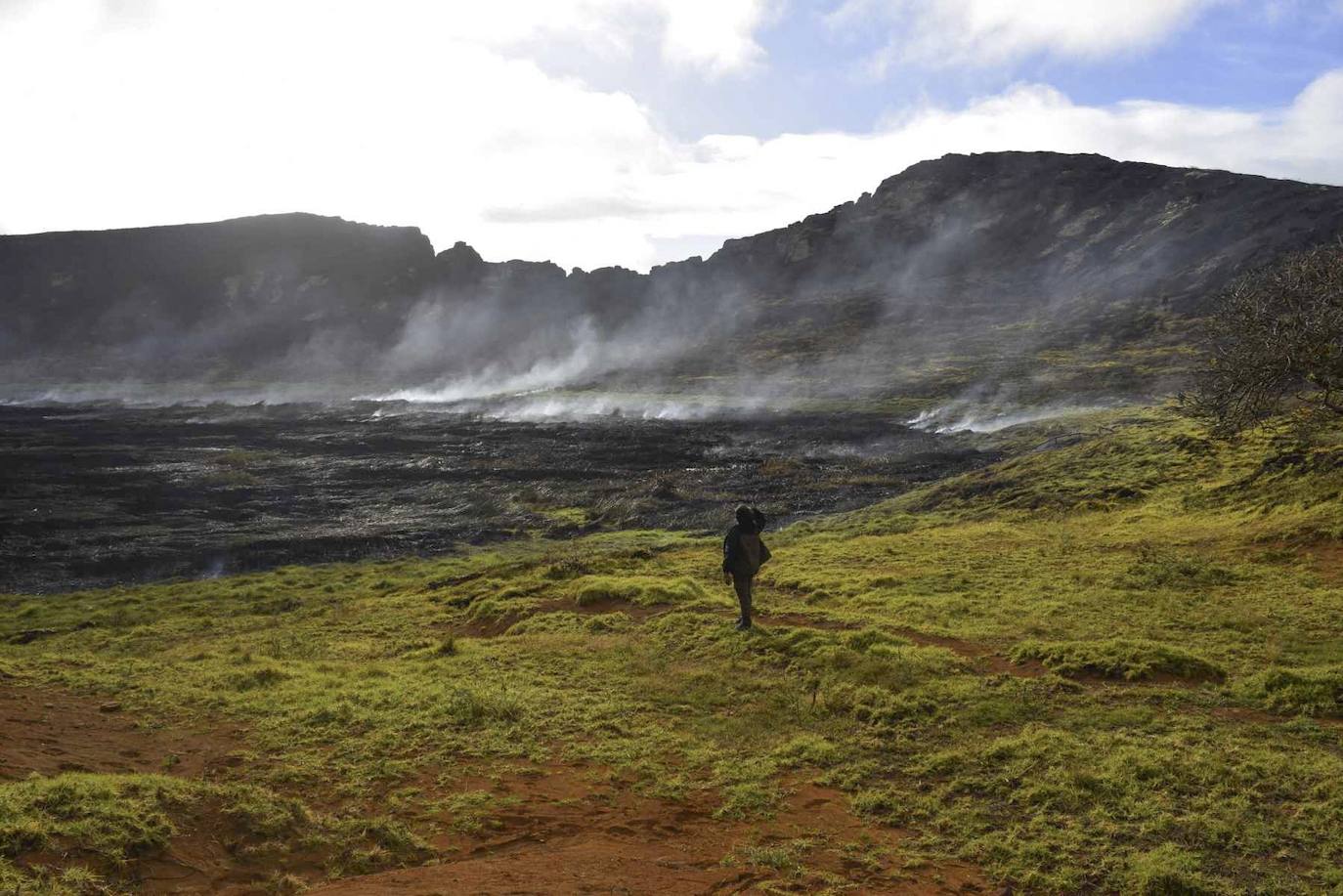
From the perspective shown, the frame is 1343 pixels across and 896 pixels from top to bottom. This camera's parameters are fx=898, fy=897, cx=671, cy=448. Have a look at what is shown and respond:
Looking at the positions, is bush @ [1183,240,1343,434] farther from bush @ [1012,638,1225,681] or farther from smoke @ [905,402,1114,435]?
smoke @ [905,402,1114,435]

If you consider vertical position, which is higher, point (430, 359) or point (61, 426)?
point (430, 359)

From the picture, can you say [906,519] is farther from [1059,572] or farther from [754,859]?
[754,859]

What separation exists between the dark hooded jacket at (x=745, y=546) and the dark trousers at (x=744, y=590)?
10cm

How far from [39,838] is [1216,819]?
11389mm

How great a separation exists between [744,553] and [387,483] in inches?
1632

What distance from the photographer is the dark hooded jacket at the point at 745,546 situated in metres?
17.3

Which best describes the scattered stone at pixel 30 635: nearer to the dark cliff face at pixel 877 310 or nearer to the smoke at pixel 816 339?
the smoke at pixel 816 339

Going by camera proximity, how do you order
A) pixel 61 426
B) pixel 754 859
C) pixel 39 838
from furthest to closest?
pixel 61 426
pixel 754 859
pixel 39 838

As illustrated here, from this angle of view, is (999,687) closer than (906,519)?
Yes

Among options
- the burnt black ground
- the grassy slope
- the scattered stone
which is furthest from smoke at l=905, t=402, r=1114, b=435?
the scattered stone

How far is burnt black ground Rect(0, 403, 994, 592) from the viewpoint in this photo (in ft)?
126

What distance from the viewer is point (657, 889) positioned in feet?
27.1

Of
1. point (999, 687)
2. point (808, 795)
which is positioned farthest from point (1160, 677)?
point (808, 795)

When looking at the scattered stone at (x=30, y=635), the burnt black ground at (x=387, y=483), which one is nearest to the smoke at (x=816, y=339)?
the burnt black ground at (x=387, y=483)
